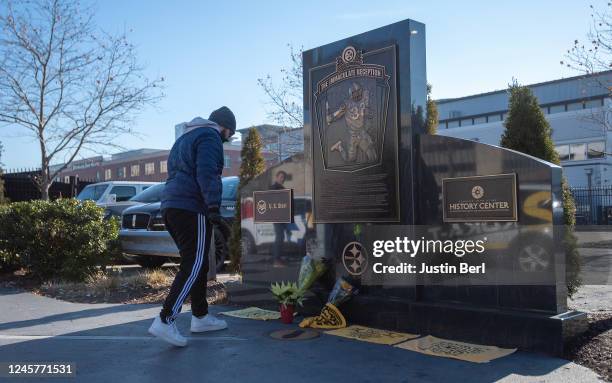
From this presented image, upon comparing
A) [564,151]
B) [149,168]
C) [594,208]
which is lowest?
[594,208]

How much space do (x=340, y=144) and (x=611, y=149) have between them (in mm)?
28741

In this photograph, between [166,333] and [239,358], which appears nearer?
[239,358]

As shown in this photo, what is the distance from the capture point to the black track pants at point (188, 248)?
4.92m

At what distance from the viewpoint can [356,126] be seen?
586 cm

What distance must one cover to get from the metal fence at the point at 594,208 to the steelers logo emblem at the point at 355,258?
69.0 feet

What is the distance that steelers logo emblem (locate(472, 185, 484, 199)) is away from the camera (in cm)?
487

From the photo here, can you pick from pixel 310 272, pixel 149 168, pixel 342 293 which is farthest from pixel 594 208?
pixel 149 168

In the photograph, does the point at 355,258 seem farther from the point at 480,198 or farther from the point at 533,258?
the point at 533,258

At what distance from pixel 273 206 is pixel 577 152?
2921 centimetres

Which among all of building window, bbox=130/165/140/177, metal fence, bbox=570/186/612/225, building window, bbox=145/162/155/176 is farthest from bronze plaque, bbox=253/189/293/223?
building window, bbox=130/165/140/177

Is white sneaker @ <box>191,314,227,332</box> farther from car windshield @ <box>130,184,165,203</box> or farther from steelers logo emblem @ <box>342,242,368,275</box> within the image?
car windshield @ <box>130,184,165,203</box>

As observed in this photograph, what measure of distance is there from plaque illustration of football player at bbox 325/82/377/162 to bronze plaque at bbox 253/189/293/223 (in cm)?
92

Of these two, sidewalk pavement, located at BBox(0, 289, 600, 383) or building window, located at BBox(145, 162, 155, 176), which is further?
building window, located at BBox(145, 162, 155, 176)

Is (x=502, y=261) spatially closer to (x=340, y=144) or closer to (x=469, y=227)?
(x=469, y=227)
